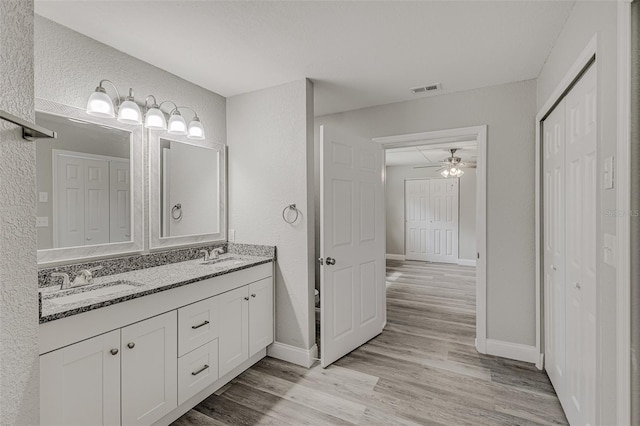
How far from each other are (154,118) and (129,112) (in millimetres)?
196

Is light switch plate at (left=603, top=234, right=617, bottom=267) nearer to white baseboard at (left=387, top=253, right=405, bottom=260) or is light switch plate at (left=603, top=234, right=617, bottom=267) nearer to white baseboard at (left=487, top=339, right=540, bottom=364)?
white baseboard at (left=487, top=339, right=540, bottom=364)

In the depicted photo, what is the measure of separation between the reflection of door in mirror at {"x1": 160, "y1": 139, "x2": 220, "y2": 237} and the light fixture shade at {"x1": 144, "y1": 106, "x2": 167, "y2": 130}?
193 millimetres

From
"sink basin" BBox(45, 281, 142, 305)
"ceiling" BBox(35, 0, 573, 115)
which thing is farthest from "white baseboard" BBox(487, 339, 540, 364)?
"sink basin" BBox(45, 281, 142, 305)

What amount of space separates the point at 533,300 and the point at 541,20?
2134 mm

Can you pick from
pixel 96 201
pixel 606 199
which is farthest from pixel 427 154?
pixel 96 201

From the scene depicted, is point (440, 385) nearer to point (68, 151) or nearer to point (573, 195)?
point (573, 195)

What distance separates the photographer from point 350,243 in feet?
9.05

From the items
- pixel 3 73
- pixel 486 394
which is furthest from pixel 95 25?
pixel 486 394

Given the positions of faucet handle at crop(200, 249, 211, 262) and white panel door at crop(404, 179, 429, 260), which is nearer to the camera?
faucet handle at crop(200, 249, 211, 262)

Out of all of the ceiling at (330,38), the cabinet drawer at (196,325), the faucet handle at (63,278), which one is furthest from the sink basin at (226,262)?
the ceiling at (330,38)

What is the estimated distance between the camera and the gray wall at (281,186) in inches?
103

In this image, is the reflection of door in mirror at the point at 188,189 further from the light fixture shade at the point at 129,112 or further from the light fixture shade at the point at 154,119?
the light fixture shade at the point at 129,112

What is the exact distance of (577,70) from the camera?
1.56m

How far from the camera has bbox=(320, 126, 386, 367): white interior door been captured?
8.23ft
